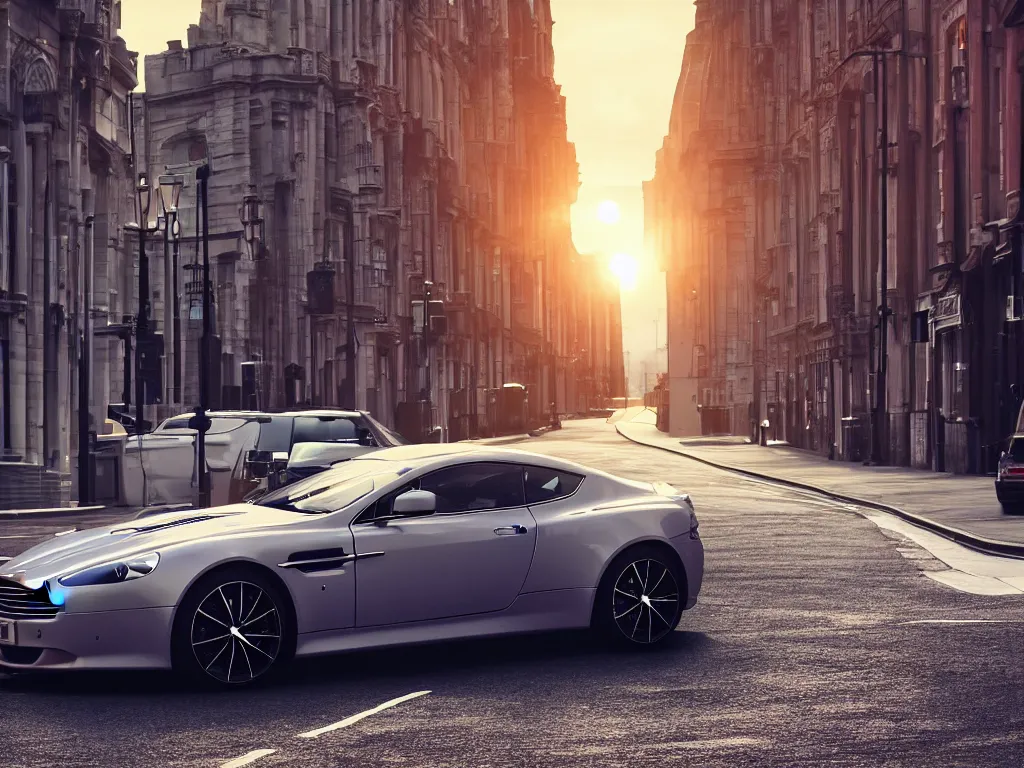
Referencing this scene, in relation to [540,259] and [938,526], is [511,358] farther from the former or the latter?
[938,526]

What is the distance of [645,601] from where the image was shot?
10445 mm

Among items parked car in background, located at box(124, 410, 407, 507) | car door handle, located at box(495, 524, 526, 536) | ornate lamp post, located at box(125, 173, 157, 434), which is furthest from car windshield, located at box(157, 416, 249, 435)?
car door handle, located at box(495, 524, 526, 536)

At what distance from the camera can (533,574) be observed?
10070 mm

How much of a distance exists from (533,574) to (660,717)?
2079mm

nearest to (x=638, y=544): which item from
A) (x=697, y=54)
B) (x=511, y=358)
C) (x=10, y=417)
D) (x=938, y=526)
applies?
(x=938, y=526)

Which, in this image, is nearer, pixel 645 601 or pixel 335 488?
pixel 335 488

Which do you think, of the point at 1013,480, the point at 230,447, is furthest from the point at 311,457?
the point at 1013,480

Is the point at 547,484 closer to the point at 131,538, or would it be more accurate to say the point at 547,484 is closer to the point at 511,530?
the point at 511,530

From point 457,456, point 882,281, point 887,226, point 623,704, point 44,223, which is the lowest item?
point 623,704

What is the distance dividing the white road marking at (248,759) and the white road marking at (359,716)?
0.42 metres

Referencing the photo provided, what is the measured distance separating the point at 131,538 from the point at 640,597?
11.0ft

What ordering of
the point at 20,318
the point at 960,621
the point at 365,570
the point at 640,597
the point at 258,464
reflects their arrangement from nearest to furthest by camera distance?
the point at 365,570 < the point at 640,597 < the point at 960,621 < the point at 258,464 < the point at 20,318

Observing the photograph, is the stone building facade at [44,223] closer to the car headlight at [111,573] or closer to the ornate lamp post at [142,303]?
the ornate lamp post at [142,303]

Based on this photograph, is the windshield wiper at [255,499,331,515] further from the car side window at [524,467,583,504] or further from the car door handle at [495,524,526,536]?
the car side window at [524,467,583,504]
